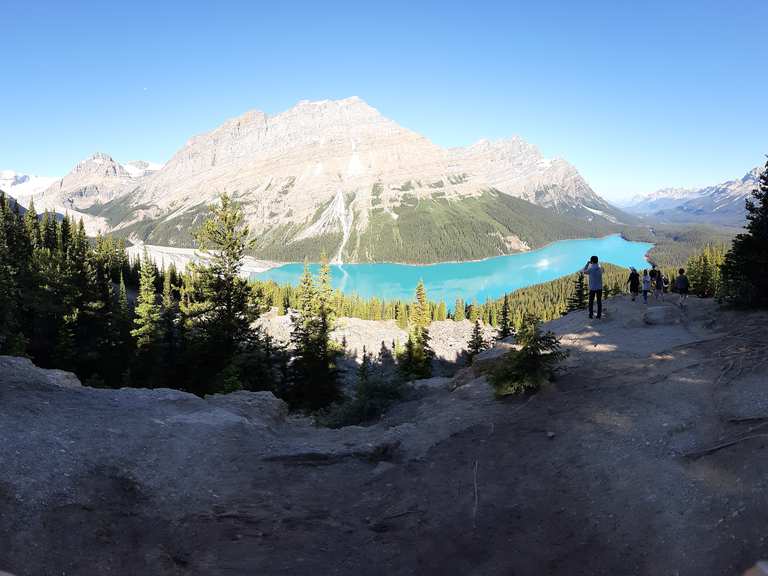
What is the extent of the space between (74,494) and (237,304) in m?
23.3

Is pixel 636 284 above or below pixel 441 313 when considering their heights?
above

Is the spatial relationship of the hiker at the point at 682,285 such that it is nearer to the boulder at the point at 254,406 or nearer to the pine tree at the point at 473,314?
the boulder at the point at 254,406

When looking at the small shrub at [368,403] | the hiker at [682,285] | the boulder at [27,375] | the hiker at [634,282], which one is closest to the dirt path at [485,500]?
the boulder at [27,375]

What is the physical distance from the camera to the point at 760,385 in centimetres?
1110

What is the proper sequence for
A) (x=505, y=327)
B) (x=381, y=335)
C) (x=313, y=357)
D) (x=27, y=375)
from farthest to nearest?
(x=381, y=335), (x=505, y=327), (x=313, y=357), (x=27, y=375)

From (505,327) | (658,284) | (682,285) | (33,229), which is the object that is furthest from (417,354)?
(33,229)

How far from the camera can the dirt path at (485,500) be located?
Result: 7.12 m

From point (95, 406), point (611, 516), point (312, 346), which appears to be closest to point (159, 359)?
point (312, 346)

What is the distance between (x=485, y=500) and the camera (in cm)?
938

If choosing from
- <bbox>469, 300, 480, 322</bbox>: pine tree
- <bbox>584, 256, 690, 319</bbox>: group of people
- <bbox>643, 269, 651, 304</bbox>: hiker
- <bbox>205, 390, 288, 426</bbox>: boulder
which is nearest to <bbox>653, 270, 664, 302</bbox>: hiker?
<bbox>584, 256, 690, 319</bbox>: group of people

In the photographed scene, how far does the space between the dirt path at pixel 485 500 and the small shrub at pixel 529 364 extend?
2.17 ft

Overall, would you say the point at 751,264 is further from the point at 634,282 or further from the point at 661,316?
Result: the point at 634,282

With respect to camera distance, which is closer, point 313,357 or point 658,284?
point 658,284

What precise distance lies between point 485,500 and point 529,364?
6.06 m
